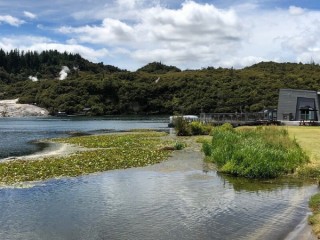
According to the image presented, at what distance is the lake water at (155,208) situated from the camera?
15.0 meters

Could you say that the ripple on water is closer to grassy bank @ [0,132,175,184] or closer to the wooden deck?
grassy bank @ [0,132,175,184]

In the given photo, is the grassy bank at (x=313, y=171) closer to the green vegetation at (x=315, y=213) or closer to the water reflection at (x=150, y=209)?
the green vegetation at (x=315, y=213)

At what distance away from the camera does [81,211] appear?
59.3 feet

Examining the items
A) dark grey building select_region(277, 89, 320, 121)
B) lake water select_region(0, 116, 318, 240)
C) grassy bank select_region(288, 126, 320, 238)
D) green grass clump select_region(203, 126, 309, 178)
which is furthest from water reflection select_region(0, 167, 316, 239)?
dark grey building select_region(277, 89, 320, 121)

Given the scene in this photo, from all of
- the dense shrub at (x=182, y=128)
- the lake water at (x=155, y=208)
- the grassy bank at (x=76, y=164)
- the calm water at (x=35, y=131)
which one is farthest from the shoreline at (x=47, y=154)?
the dense shrub at (x=182, y=128)

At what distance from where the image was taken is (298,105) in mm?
78625

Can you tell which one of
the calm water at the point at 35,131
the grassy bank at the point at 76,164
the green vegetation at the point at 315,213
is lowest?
the calm water at the point at 35,131

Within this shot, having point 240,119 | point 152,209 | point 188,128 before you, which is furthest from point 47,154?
point 240,119

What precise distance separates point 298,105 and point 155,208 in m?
66.2

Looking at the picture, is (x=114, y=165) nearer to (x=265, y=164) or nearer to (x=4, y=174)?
(x=4, y=174)

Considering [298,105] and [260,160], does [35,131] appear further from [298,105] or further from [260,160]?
[260,160]

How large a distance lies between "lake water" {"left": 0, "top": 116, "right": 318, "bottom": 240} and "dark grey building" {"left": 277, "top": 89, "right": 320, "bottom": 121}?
56.2 meters

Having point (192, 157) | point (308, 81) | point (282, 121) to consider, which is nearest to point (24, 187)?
point (192, 157)

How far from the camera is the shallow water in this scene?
15.0 meters
